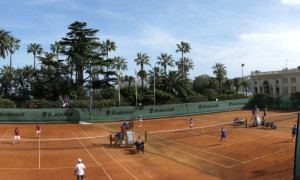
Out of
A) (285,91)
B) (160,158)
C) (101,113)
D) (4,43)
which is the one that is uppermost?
(4,43)

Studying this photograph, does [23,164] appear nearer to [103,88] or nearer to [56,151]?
[56,151]

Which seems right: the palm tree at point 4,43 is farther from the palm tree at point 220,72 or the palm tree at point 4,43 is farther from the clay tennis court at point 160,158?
the palm tree at point 220,72

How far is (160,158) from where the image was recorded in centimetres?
1784

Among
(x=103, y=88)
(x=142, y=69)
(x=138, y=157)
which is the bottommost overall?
(x=138, y=157)

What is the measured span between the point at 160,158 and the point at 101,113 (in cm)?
2484

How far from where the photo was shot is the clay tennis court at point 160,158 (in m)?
14.0

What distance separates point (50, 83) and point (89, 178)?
48033mm

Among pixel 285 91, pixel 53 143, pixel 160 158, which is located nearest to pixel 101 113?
pixel 53 143

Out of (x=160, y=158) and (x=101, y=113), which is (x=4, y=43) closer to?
(x=101, y=113)

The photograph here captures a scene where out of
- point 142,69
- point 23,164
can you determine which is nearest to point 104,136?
point 23,164

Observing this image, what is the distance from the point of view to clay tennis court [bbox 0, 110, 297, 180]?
14023mm

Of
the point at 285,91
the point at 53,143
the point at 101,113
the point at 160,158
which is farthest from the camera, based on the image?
the point at 285,91

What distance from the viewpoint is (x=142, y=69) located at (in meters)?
70.3

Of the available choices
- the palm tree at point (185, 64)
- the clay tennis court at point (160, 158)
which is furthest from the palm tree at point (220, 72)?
the clay tennis court at point (160, 158)
